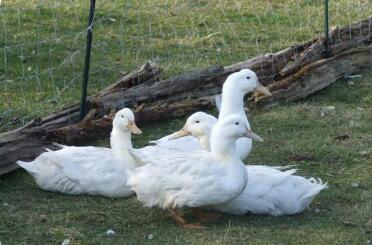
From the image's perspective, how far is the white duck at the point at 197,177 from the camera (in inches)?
215

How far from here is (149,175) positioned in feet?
18.5

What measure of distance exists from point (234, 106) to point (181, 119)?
4.23 ft

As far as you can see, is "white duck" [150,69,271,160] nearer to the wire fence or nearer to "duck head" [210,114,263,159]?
"duck head" [210,114,263,159]

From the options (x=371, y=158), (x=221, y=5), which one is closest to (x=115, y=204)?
(x=371, y=158)

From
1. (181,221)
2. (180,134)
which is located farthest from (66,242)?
(180,134)

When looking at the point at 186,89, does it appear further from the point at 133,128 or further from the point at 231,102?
the point at 133,128

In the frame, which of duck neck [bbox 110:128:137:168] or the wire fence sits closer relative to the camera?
duck neck [bbox 110:128:137:168]

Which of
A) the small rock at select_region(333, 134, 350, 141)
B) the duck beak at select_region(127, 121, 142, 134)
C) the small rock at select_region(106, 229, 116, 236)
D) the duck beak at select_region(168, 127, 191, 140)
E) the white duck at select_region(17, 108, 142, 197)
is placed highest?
the duck beak at select_region(127, 121, 142, 134)

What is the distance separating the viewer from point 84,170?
243 inches

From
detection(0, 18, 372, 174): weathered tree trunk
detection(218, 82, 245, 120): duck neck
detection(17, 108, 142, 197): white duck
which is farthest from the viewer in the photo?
detection(0, 18, 372, 174): weathered tree trunk

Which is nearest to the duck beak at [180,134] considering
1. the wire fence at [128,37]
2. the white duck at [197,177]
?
the white duck at [197,177]

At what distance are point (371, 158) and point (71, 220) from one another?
2.55 metres

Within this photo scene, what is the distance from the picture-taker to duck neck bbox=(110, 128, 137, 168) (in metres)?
6.20

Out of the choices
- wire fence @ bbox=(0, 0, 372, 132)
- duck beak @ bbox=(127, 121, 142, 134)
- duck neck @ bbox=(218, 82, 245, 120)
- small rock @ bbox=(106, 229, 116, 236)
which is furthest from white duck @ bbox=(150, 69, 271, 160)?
wire fence @ bbox=(0, 0, 372, 132)
